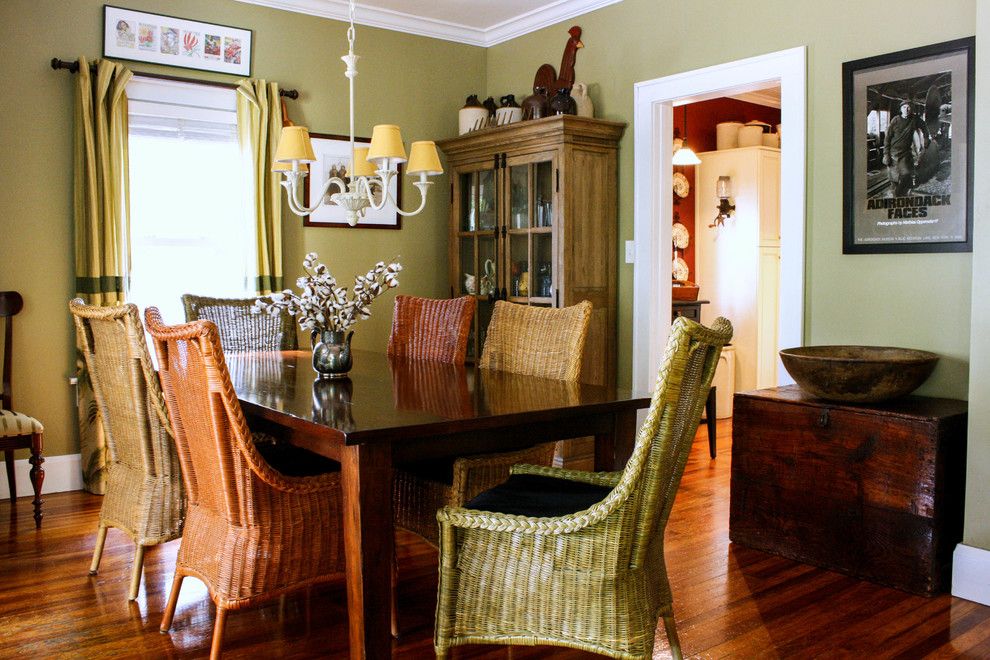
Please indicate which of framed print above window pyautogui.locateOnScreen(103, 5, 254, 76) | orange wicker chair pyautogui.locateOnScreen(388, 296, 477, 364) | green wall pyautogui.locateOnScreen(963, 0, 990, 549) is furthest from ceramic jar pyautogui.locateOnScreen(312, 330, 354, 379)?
framed print above window pyautogui.locateOnScreen(103, 5, 254, 76)

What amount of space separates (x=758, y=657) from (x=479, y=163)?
3.43 metres

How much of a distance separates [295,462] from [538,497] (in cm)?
94

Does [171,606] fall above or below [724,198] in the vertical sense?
below

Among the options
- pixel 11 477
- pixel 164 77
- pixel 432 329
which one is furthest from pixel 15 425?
pixel 164 77

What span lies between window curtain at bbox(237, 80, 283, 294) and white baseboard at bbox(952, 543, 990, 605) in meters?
3.50

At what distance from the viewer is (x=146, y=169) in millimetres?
4621

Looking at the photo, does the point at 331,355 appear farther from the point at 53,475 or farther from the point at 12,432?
the point at 53,475

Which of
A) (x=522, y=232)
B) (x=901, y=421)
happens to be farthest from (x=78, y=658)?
(x=522, y=232)

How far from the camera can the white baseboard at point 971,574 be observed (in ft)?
9.76

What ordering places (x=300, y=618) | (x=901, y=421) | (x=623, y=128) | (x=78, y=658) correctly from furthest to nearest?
1. (x=623, y=128)
2. (x=901, y=421)
3. (x=300, y=618)
4. (x=78, y=658)

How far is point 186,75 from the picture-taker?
4699mm

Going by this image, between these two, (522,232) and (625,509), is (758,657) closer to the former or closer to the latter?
(625,509)

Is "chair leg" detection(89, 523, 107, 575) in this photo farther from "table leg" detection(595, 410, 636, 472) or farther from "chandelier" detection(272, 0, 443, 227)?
"table leg" detection(595, 410, 636, 472)

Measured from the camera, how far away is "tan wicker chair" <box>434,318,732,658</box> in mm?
1868
